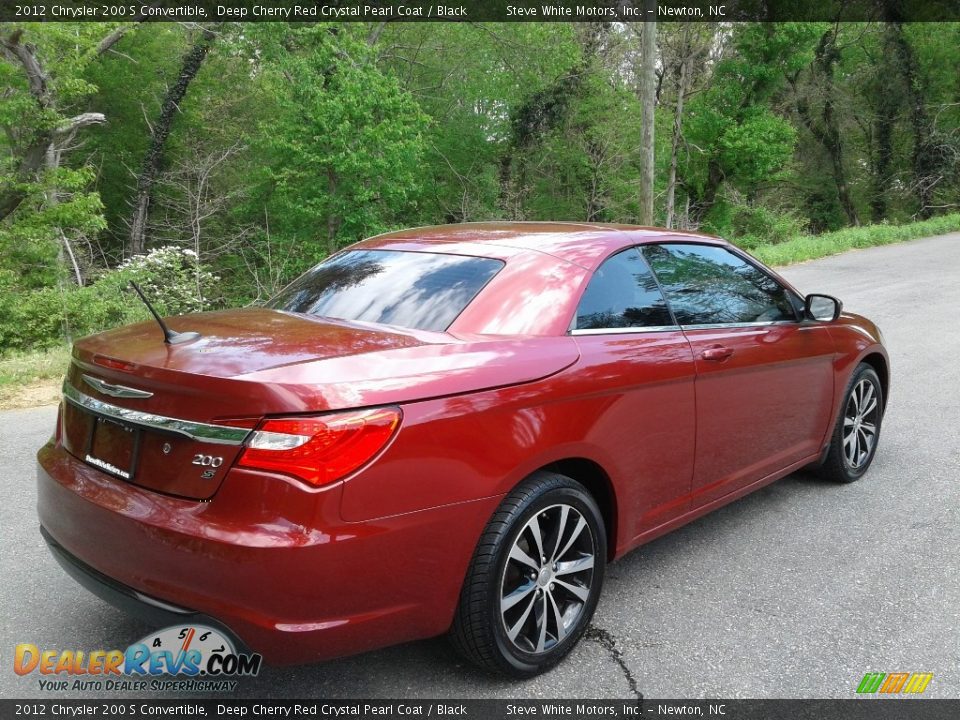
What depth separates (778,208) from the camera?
3806 cm

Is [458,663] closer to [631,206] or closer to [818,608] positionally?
[818,608]

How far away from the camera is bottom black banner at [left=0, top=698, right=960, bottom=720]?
96.5 inches

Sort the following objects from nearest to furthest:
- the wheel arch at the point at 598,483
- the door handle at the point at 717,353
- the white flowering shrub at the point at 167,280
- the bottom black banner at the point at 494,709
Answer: the bottom black banner at the point at 494,709 → the wheel arch at the point at 598,483 → the door handle at the point at 717,353 → the white flowering shrub at the point at 167,280

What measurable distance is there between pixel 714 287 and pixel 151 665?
2.92 meters

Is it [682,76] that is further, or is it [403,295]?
[682,76]

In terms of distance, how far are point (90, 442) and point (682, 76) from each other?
1162 inches

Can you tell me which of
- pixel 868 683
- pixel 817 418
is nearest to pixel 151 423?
pixel 868 683

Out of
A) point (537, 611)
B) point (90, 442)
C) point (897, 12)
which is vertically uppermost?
point (897, 12)

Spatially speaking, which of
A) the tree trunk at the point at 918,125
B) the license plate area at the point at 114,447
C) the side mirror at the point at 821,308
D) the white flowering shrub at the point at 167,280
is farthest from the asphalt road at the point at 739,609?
the tree trunk at the point at 918,125

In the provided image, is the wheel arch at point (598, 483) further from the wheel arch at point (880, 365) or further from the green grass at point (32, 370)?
the green grass at point (32, 370)

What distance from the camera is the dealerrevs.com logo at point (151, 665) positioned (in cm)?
237

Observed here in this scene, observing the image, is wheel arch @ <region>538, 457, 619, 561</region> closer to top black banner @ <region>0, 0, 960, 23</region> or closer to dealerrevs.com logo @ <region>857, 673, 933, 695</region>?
dealerrevs.com logo @ <region>857, 673, 933, 695</region>

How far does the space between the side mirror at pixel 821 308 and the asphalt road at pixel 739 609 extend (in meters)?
1.09

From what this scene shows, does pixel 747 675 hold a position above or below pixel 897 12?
below
